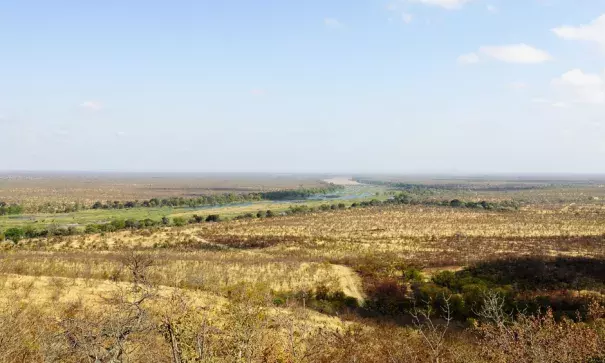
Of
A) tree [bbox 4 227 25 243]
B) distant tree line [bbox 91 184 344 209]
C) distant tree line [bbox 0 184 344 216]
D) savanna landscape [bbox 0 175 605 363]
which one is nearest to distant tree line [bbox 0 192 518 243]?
tree [bbox 4 227 25 243]

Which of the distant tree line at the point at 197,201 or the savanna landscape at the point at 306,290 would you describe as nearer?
the savanna landscape at the point at 306,290

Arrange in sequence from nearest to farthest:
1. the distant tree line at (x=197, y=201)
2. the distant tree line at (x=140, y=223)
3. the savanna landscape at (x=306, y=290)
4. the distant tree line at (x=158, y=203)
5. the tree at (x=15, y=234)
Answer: the savanna landscape at (x=306, y=290) → the tree at (x=15, y=234) → the distant tree line at (x=140, y=223) → the distant tree line at (x=158, y=203) → the distant tree line at (x=197, y=201)

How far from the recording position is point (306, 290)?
85.0 ft

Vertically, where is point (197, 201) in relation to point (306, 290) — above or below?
above

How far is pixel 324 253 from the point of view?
39.7m

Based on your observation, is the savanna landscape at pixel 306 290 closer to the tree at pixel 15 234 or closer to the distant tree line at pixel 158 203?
the tree at pixel 15 234

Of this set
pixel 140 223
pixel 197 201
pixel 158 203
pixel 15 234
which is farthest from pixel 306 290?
pixel 197 201

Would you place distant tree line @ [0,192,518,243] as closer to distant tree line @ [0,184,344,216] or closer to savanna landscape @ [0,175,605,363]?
savanna landscape @ [0,175,605,363]

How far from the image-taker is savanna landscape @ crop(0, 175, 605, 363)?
10.8m

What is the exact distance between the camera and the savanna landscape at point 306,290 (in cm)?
1084

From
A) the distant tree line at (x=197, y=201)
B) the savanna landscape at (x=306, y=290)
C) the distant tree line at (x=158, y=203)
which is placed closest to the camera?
the savanna landscape at (x=306, y=290)

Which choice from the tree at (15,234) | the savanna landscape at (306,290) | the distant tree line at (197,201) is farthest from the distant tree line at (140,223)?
the distant tree line at (197,201)

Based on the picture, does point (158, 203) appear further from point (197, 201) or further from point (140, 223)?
point (140, 223)

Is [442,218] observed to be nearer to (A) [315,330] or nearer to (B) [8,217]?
(A) [315,330]
